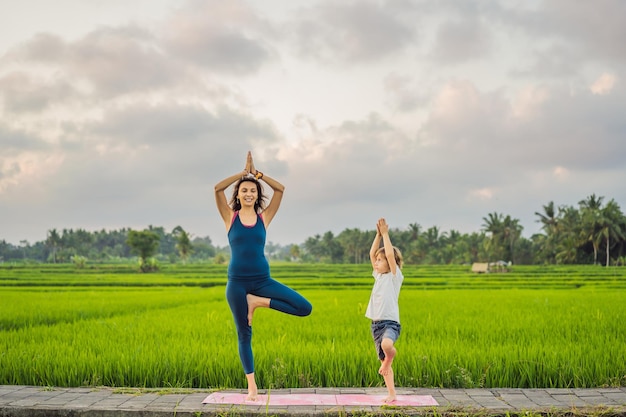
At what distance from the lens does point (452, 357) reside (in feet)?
19.5

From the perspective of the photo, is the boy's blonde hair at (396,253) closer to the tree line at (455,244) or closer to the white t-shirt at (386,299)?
the white t-shirt at (386,299)

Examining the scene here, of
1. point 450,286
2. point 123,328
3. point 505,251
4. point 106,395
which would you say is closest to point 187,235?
point 505,251

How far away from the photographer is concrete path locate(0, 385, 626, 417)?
4211mm

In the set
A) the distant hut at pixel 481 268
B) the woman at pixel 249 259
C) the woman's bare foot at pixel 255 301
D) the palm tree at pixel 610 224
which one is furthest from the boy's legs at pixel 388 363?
the palm tree at pixel 610 224

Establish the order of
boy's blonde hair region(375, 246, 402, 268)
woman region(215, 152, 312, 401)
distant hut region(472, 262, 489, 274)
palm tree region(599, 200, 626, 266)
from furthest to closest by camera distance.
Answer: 1. palm tree region(599, 200, 626, 266)
2. distant hut region(472, 262, 489, 274)
3. boy's blonde hair region(375, 246, 402, 268)
4. woman region(215, 152, 312, 401)

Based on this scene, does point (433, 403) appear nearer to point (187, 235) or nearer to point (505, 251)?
point (505, 251)

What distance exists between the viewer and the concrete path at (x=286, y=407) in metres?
4.21

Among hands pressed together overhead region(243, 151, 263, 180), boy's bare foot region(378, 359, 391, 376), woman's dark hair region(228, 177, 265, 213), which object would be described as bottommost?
boy's bare foot region(378, 359, 391, 376)

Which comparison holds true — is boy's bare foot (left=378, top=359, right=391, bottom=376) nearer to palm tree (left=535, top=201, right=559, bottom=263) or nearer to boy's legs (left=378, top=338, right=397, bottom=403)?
boy's legs (left=378, top=338, right=397, bottom=403)

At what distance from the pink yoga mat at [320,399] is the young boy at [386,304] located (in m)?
0.14

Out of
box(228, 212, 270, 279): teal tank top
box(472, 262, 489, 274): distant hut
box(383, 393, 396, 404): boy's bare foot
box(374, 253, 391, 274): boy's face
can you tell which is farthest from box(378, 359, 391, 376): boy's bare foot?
box(472, 262, 489, 274): distant hut

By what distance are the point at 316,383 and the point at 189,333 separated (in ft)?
11.2

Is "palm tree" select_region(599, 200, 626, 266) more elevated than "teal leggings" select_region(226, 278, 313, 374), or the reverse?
"palm tree" select_region(599, 200, 626, 266)

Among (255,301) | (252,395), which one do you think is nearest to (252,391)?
(252,395)
